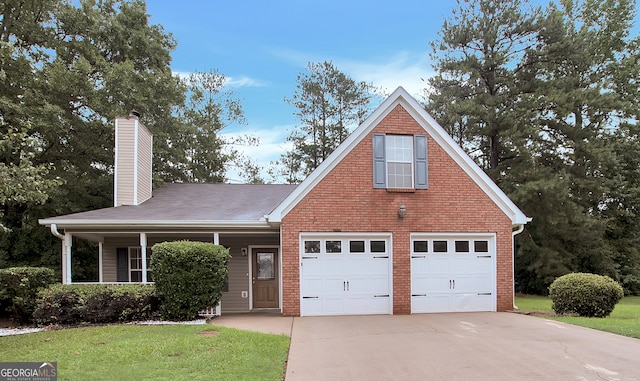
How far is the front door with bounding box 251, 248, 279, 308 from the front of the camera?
14.8 m

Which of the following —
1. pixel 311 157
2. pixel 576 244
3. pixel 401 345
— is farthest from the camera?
pixel 311 157

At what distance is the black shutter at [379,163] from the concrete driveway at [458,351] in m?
3.82

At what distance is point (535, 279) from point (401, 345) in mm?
18723

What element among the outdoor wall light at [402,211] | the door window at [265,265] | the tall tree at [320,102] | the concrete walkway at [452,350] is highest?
the tall tree at [320,102]

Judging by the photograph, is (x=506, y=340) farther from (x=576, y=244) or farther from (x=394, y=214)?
(x=576, y=244)

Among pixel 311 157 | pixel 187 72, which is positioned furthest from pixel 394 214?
pixel 187 72

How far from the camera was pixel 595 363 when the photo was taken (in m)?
6.66

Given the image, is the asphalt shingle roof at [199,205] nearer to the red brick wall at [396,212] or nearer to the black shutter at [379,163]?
the red brick wall at [396,212]

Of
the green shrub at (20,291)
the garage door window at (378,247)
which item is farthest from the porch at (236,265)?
the garage door window at (378,247)

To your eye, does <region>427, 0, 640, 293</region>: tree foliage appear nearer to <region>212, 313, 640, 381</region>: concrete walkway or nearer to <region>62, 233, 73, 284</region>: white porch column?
<region>212, 313, 640, 381</region>: concrete walkway

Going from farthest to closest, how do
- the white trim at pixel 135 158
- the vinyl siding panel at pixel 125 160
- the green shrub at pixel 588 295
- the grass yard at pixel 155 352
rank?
the white trim at pixel 135 158, the vinyl siding panel at pixel 125 160, the green shrub at pixel 588 295, the grass yard at pixel 155 352

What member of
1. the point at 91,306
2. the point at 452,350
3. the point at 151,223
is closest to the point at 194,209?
the point at 151,223

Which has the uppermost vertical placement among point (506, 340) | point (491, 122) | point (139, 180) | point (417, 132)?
point (491, 122)

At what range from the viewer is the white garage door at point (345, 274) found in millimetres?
12391
